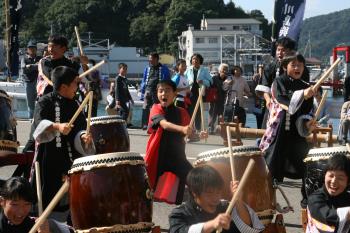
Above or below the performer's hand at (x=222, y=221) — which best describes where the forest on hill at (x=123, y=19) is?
above

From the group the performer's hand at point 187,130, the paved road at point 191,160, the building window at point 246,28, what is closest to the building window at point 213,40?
the building window at point 246,28

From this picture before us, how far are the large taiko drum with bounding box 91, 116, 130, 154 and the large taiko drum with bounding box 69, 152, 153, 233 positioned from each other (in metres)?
2.42

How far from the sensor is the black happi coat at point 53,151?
6.09 meters

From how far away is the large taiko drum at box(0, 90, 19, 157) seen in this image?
8.12m

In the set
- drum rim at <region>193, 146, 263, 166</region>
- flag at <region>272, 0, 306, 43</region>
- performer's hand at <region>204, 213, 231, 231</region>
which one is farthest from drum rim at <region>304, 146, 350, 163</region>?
flag at <region>272, 0, 306, 43</region>

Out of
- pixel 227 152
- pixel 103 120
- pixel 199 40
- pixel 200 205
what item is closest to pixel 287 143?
pixel 227 152

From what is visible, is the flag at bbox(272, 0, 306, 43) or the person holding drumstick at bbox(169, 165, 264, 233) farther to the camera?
the flag at bbox(272, 0, 306, 43)

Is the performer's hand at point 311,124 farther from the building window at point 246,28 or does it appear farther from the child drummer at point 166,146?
the building window at point 246,28

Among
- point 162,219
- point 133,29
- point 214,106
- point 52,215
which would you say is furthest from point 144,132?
point 133,29

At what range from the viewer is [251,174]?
18.8 feet

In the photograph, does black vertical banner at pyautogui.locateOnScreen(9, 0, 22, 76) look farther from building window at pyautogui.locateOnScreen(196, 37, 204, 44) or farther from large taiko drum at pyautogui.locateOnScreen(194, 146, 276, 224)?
building window at pyautogui.locateOnScreen(196, 37, 204, 44)

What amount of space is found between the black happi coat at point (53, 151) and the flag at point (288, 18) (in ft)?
21.8

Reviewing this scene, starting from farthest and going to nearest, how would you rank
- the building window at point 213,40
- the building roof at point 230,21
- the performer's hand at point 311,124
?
the building roof at point 230,21, the building window at point 213,40, the performer's hand at point 311,124

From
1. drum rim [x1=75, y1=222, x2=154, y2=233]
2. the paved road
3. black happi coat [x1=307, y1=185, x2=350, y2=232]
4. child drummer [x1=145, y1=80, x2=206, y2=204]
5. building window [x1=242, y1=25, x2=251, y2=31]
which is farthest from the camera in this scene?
building window [x1=242, y1=25, x2=251, y2=31]
